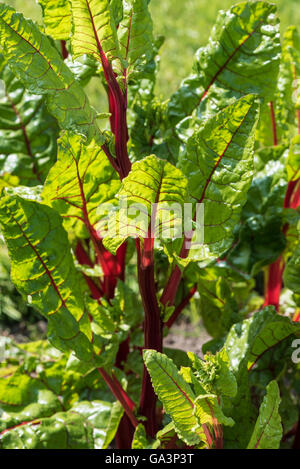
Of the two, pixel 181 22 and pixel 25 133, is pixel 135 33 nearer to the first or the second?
pixel 25 133

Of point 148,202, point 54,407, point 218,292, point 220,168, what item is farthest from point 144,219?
point 54,407

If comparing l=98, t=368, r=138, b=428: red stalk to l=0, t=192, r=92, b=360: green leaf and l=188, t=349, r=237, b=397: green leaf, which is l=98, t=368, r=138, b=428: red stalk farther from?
l=188, t=349, r=237, b=397: green leaf

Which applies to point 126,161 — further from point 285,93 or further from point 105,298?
point 285,93

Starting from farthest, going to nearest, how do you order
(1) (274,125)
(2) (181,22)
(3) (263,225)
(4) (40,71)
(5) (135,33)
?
(2) (181,22) → (1) (274,125) → (3) (263,225) → (5) (135,33) → (4) (40,71)

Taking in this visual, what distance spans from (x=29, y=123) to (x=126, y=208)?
57 centimetres

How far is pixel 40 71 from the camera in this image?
0.86 meters

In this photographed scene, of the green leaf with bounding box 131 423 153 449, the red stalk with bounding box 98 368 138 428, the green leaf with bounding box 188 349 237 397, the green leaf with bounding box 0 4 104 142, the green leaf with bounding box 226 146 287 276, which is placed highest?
the green leaf with bounding box 0 4 104 142

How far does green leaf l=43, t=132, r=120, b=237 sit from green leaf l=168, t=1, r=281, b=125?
0.84ft

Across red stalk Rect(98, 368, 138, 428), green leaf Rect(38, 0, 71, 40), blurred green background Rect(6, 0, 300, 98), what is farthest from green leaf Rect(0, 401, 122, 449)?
blurred green background Rect(6, 0, 300, 98)

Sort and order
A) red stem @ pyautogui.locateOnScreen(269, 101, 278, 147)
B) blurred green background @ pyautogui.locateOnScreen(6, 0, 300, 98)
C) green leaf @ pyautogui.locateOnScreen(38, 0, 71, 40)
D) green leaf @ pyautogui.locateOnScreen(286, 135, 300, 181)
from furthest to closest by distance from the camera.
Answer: blurred green background @ pyautogui.locateOnScreen(6, 0, 300, 98) → red stem @ pyautogui.locateOnScreen(269, 101, 278, 147) → green leaf @ pyautogui.locateOnScreen(286, 135, 300, 181) → green leaf @ pyautogui.locateOnScreen(38, 0, 71, 40)

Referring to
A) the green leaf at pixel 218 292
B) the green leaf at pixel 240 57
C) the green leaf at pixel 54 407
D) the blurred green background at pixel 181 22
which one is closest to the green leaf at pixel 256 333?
the green leaf at pixel 218 292

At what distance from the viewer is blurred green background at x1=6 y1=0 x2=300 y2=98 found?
10.8ft

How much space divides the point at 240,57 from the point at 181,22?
104 inches

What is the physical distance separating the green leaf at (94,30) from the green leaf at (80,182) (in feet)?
0.48
